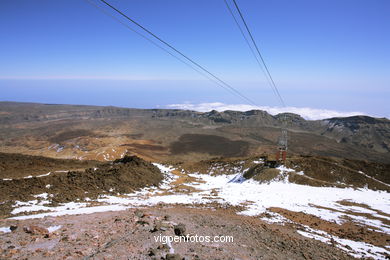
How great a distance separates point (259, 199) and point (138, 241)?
16.1 meters

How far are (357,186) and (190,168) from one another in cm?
2333

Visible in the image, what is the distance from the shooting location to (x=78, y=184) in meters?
18.4

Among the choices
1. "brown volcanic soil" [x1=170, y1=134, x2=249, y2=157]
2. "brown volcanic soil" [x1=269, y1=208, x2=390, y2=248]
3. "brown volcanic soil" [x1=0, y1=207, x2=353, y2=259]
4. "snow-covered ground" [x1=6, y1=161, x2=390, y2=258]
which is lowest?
"brown volcanic soil" [x1=170, y1=134, x2=249, y2=157]

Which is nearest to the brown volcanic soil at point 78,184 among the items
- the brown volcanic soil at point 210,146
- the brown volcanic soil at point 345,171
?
the brown volcanic soil at point 345,171

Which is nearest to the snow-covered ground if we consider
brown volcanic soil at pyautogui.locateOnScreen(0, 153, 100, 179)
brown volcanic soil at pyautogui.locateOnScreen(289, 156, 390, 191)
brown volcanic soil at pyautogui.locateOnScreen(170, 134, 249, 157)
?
brown volcanic soil at pyautogui.locateOnScreen(289, 156, 390, 191)

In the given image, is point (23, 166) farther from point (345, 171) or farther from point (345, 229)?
point (345, 171)

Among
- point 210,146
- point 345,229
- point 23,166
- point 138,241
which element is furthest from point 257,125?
point 138,241

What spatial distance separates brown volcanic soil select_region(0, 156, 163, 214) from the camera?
49.9ft

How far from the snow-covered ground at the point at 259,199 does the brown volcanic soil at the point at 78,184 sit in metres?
0.99

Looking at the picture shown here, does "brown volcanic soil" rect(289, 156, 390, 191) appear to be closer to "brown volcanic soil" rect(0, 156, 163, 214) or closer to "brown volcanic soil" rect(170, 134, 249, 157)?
"brown volcanic soil" rect(0, 156, 163, 214)

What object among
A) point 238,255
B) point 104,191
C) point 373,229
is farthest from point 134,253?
point 373,229

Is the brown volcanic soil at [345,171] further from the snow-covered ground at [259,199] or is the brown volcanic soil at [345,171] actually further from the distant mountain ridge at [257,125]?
the distant mountain ridge at [257,125]

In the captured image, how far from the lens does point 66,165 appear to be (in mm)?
26312

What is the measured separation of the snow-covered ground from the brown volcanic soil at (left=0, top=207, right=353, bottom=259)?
233 cm
